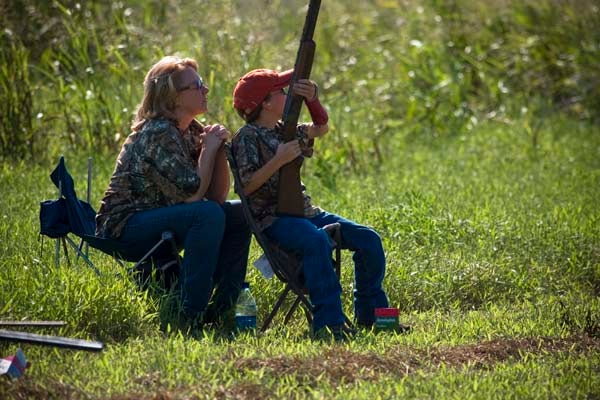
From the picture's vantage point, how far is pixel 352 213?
8.86 metres

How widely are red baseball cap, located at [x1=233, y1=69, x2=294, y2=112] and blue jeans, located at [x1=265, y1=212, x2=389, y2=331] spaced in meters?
0.69

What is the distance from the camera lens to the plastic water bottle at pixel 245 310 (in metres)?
6.54

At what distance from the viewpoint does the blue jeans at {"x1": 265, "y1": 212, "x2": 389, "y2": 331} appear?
20.6ft

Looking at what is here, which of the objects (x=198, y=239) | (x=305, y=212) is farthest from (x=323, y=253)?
(x=198, y=239)

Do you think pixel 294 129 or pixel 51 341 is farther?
pixel 294 129

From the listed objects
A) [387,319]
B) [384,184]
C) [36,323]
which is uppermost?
[36,323]

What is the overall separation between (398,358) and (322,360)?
1.39 ft

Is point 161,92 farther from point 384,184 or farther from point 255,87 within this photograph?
point 384,184

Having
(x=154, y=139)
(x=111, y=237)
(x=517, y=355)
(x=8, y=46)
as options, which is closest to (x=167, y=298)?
(x=111, y=237)

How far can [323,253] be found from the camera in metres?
6.28

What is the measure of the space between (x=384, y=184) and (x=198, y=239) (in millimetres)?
4303

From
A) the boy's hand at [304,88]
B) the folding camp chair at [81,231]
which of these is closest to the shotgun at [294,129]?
the boy's hand at [304,88]

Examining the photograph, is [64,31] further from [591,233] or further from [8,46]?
[591,233]

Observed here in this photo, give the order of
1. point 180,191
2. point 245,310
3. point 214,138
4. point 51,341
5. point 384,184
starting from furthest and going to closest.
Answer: point 384,184
point 245,310
point 214,138
point 180,191
point 51,341
